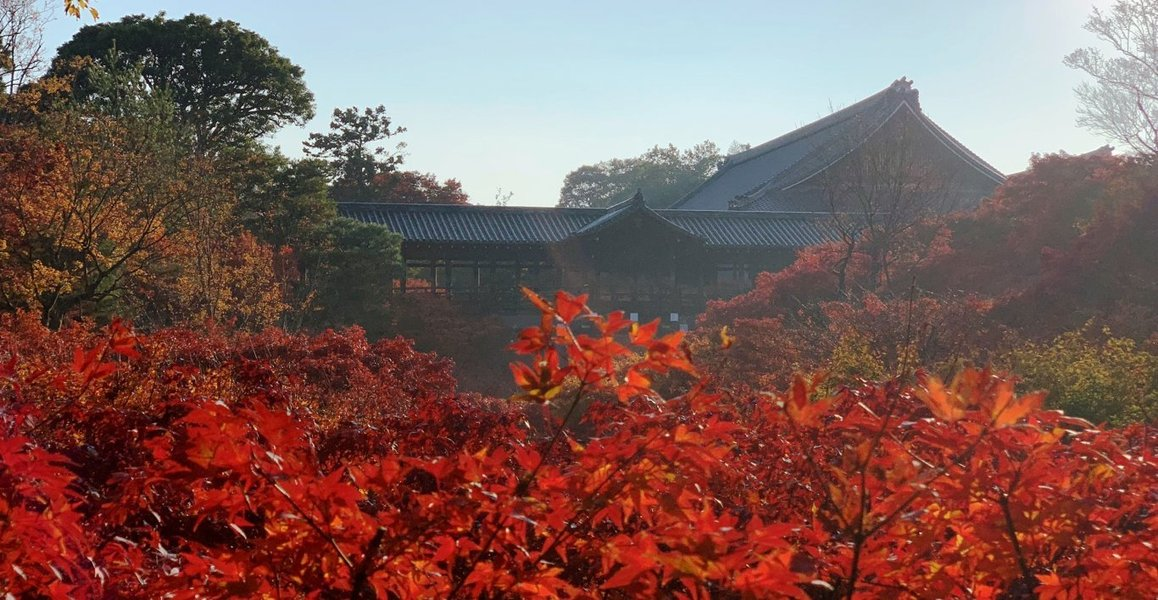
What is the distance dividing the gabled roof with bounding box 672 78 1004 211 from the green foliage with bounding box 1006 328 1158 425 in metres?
12.9

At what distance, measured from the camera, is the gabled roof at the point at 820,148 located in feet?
83.1

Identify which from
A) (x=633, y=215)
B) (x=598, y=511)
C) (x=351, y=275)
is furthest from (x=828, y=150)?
(x=598, y=511)

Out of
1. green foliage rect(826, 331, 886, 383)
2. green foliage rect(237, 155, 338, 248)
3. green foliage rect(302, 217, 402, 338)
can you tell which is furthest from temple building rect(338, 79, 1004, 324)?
green foliage rect(826, 331, 886, 383)

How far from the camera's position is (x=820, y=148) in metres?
24.2

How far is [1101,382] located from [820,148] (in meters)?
18.0

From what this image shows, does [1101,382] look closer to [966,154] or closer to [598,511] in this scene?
[598,511]

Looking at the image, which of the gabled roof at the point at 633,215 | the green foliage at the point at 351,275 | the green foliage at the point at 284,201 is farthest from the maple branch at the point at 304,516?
the gabled roof at the point at 633,215

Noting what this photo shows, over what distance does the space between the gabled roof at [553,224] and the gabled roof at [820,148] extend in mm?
1952

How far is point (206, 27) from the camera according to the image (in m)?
28.0

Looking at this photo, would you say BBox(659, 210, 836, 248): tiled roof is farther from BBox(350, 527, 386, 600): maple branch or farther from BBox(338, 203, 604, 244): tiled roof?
BBox(350, 527, 386, 600): maple branch

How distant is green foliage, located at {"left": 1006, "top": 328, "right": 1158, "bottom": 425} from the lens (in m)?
6.75

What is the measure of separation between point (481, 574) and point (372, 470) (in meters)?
0.28

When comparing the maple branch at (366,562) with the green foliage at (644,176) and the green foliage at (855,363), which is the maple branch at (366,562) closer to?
the green foliage at (855,363)

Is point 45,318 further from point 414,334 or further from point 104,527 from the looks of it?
point 104,527
